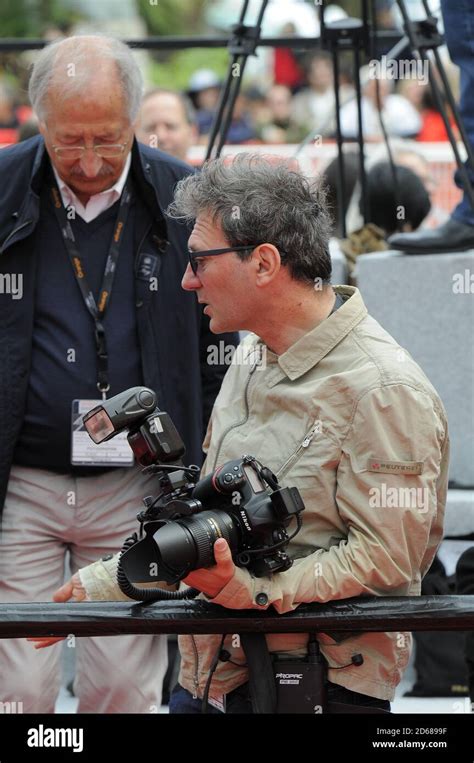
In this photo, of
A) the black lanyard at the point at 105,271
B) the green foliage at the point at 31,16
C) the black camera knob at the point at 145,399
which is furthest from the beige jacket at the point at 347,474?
the green foliage at the point at 31,16

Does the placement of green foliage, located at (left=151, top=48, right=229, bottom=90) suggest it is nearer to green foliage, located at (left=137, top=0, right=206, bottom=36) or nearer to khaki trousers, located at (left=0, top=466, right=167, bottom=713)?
green foliage, located at (left=137, top=0, right=206, bottom=36)

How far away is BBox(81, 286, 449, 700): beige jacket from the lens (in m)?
2.31

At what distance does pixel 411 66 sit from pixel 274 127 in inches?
280

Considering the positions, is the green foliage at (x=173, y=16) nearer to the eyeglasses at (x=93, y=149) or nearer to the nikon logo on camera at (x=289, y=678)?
Answer: the eyeglasses at (x=93, y=149)

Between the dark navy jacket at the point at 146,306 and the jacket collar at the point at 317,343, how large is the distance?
37.7 inches

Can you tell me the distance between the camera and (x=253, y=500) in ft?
7.47

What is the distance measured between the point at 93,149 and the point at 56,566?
113cm

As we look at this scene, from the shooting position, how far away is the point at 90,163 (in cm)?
336

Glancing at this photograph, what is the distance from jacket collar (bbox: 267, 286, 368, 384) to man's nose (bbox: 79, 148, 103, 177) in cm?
109
